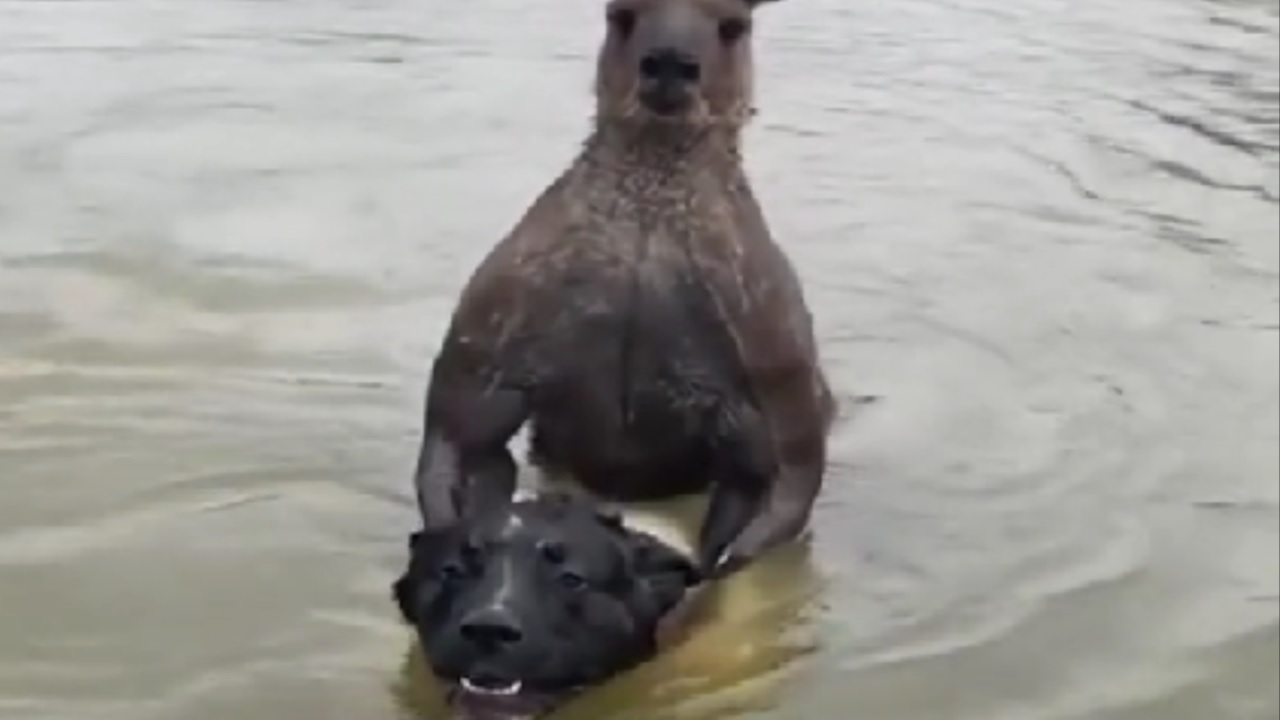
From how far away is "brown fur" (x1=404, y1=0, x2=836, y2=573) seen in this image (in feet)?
19.9

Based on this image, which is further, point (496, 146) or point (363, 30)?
point (363, 30)

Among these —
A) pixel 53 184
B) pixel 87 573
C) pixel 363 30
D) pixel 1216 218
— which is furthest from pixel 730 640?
pixel 363 30

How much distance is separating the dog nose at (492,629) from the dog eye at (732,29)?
5.41 ft

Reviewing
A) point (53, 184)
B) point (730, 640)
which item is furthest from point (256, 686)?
point (53, 184)

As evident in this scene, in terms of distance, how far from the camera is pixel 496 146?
10.4 metres

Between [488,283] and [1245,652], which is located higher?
[488,283]

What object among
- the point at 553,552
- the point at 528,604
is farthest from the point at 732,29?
the point at 528,604

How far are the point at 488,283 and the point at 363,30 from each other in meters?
6.97

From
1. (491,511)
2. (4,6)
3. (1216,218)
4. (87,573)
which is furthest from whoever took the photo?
(4,6)

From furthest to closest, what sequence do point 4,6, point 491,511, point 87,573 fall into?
point 4,6 < point 87,573 < point 491,511

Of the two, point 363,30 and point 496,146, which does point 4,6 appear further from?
point 496,146

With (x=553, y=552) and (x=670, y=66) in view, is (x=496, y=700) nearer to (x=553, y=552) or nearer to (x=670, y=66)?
(x=553, y=552)

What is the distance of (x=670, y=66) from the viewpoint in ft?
20.1

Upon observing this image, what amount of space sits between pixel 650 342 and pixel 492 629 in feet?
3.58
